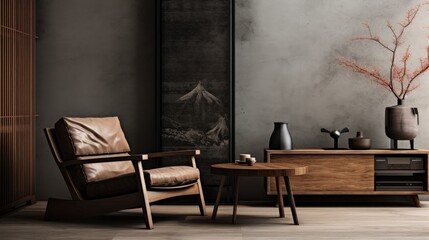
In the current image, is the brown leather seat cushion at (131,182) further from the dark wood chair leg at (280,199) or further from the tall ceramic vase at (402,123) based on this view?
the tall ceramic vase at (402,123)

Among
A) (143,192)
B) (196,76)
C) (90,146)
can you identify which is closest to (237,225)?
(143,192)

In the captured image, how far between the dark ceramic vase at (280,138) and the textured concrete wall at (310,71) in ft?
1.30

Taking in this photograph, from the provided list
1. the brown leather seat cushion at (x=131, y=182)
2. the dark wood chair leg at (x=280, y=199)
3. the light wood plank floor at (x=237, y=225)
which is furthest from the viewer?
the dark wood chair leg at (x=280, y=199)

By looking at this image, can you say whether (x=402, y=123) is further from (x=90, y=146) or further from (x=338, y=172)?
(x=90, y=146)

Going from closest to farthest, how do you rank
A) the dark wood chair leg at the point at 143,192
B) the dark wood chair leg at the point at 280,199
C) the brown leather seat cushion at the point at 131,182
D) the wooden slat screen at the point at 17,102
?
the dark wood chair leg at the point at 143,192, the brown leather seat cushion at the point at 131,182, the dark wood chair leg at the point at 280,199, the wooden slat screen at the point at 17,102

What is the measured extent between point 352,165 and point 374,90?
0.92 m

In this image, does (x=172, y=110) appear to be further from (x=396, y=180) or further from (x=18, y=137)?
(x=396, y=180)

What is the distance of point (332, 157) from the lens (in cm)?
643

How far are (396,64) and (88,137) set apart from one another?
319cm

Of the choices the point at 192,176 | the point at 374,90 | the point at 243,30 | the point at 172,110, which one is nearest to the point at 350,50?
the point at 374,90

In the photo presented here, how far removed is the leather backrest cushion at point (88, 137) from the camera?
216 inches

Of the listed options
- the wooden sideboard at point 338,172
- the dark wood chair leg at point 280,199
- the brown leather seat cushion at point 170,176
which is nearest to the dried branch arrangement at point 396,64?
the wooden sideboard at point 338,172

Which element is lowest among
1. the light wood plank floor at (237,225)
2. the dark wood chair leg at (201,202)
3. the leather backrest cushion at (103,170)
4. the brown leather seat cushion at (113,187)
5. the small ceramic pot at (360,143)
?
the light wood plank floor at (237,225)

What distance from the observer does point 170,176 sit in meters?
5.33
